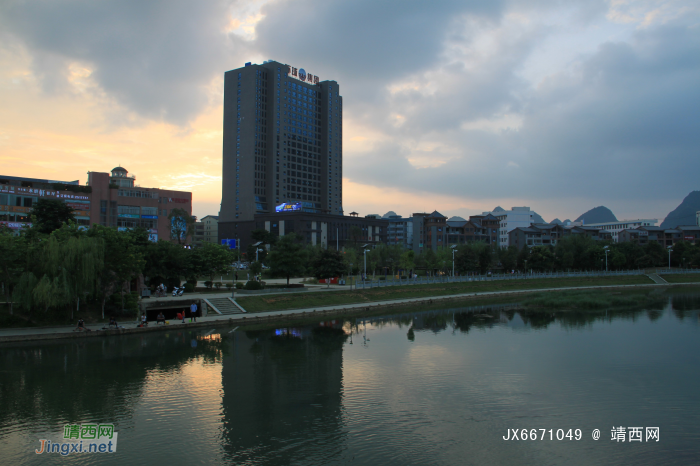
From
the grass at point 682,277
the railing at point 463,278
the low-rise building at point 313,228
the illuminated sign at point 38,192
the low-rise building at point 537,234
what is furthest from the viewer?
the low-rise building at point 537,234

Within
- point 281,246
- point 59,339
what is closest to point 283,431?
point 59,339

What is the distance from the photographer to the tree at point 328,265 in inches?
2382

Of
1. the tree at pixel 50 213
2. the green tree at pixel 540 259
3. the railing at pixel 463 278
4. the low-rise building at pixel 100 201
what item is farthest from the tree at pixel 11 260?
the green tree at pixel 540 259

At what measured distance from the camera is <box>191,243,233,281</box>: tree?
51594 millimetres

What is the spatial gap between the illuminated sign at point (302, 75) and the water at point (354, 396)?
452 ft

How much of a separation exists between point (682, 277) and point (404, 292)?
6907 centimetres

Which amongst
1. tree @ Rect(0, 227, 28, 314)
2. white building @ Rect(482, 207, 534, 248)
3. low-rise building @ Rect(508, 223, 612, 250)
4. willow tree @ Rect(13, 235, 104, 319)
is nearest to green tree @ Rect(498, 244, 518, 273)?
low-rise building @ Rect(508, 223, 612, 250)

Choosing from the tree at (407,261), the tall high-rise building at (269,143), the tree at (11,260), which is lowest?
the tree at (407,261)

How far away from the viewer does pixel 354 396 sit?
20438mm

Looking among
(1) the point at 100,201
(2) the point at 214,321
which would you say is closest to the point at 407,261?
(2) the point at 214,321

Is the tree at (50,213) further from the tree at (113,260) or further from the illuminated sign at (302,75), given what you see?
the illuminated sign at (302,75)

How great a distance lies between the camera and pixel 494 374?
942 inches

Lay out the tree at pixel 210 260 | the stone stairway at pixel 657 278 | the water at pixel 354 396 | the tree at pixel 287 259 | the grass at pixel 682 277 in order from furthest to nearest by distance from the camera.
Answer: the grass at pixel 682 277 → the stone stairway at pixel 657 278 → the tree at pixel 287 259 → the tree at pixel 210 260 → the water at pixel 354 396

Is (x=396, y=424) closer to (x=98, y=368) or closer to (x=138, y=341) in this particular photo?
(x=98, y=368)
